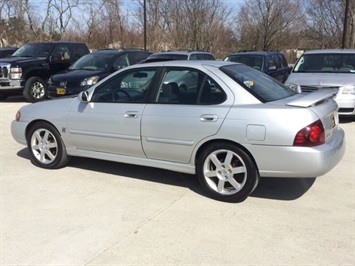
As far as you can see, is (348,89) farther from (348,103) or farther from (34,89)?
(34,89)

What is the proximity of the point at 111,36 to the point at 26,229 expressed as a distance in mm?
30974

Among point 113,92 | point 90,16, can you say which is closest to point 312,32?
point 90,16

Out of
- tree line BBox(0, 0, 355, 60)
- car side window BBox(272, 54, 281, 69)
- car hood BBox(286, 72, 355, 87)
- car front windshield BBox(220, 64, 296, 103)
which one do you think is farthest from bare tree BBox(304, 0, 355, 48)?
car front windshield BBox(220, 64, 296, 103)

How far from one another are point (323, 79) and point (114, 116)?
5.67 meters

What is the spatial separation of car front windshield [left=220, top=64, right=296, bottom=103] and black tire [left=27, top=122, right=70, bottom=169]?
245 cm

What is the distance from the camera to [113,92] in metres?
4.91

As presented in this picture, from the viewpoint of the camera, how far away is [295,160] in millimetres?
3830

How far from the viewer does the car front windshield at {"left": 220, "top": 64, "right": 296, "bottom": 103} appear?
4.24 metres

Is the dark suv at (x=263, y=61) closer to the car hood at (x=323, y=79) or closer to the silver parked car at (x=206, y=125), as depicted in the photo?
the car hood at (x=323, y=79)

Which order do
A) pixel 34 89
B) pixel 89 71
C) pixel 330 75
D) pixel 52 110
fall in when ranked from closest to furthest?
pixel 52 110 → pixel 330 75 → pixel 89 71 → pixel 34 89

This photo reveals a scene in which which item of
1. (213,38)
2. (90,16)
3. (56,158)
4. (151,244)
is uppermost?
(90,16)

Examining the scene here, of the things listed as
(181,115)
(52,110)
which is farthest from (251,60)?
(181,115)

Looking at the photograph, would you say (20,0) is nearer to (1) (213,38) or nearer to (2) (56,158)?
(1) (213,38)

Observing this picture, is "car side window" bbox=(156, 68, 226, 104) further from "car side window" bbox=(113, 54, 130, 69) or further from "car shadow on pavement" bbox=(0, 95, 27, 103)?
"car shadow on pavement" bbox=(0, 95, 27, 103)
